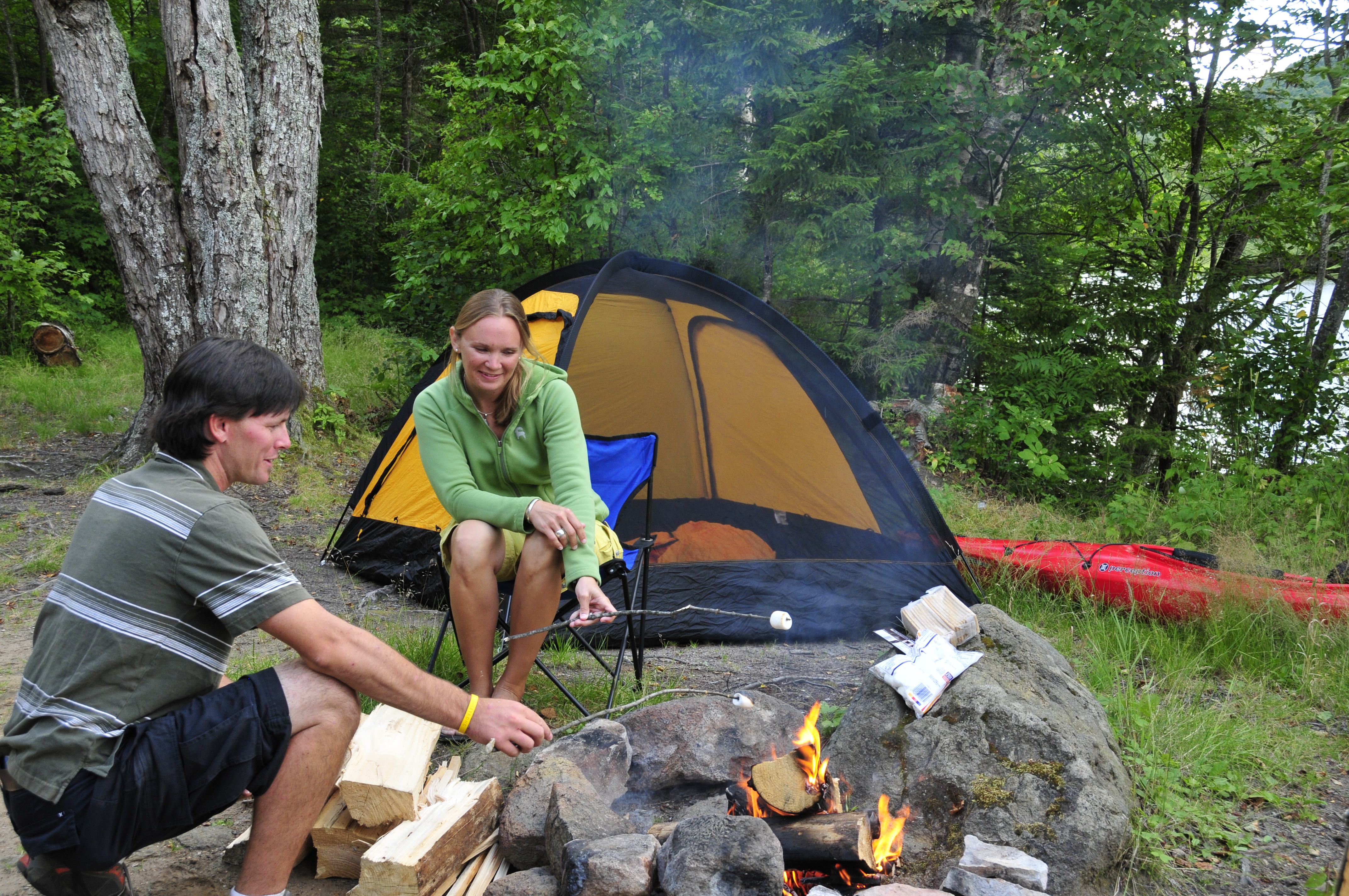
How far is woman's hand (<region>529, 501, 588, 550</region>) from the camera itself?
Result: 7.64ft

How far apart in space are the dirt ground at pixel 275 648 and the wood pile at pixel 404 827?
153mm

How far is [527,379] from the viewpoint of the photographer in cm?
264

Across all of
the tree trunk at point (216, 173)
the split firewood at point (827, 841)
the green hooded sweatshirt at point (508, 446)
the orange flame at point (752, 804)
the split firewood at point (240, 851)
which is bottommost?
the split firewood at point (240, 851)

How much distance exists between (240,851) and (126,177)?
4.86m

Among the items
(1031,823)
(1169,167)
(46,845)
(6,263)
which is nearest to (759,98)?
(1169,167)

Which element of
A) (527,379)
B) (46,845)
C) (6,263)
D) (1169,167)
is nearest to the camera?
(46,845)

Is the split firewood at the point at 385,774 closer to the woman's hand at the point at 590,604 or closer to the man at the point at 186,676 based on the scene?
the man at the point at 186,676

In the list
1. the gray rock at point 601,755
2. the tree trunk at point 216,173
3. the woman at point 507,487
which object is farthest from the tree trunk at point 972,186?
the gray rock at point 601,755

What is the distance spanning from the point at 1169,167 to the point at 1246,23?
1.11m

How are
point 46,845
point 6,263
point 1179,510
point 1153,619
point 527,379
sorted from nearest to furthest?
point 46,845 → point 527,379 → point 1153,619 → point 1179,510 → point 6,263

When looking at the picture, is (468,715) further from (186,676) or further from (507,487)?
(507,487)

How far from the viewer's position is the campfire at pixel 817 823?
6.05 feet

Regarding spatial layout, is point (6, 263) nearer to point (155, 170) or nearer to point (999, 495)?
point (155, 170)

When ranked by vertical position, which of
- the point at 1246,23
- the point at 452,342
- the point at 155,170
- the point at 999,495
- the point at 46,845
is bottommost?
the point at 999,495
